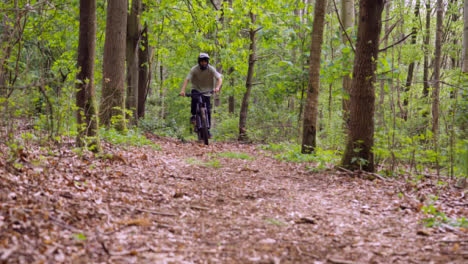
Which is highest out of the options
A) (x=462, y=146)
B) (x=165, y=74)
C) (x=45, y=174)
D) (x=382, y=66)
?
(x=165, y=74)

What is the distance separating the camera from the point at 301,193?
17.8 feet

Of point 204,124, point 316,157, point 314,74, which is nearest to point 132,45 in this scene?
point 204,124

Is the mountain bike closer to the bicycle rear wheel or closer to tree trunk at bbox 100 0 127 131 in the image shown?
the bicycle rear wheel

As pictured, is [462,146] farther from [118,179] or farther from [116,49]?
[116,49]

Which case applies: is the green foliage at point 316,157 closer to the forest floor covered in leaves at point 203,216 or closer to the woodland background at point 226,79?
the woodland background at point 226,79

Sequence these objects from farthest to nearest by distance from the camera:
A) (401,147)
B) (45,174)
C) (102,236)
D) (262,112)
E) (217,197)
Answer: (262,112), (401,147), (217,197), (45,174), (102,236)

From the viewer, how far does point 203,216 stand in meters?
4.08

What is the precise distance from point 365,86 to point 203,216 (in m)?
3.95

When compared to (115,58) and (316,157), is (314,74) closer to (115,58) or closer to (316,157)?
(316,157)

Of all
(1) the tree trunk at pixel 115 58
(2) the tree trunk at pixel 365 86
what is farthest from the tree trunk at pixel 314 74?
(1) the tree trunk at pixel 115 58

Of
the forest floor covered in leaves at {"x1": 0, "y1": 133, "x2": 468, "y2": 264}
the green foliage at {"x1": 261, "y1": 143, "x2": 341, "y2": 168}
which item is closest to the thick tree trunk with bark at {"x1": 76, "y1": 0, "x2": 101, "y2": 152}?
the forest floor covered in leaves at {"x1": 0, "y1": 133, "x2": 468, "y2": 264}

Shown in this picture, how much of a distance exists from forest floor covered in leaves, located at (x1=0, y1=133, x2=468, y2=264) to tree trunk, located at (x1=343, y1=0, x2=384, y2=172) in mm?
538

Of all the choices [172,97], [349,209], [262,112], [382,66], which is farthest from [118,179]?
[172,97]

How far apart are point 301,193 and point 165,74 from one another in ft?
106
